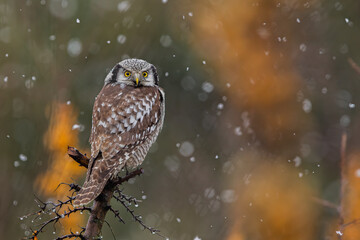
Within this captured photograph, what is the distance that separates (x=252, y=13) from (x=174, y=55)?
57.9 inches

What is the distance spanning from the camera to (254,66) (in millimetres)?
10586

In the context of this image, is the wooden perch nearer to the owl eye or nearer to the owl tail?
the owl tail

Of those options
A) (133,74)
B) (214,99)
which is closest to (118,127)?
(133,74)

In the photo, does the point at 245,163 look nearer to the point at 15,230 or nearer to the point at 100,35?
the point at 100,35

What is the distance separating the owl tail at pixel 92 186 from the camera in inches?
131

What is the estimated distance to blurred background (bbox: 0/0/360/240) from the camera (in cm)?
869

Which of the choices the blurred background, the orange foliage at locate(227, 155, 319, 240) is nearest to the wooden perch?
the blurred background

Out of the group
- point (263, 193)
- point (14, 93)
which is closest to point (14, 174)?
point (14, 93)

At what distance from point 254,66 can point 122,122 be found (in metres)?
6.73

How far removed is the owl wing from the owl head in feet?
0.28

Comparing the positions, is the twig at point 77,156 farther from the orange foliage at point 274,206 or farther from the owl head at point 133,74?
the orange foliage at point 274,206

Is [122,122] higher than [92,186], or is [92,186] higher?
[122,122]

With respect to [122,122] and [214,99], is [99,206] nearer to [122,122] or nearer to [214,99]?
[122,122]

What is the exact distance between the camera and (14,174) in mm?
7770
